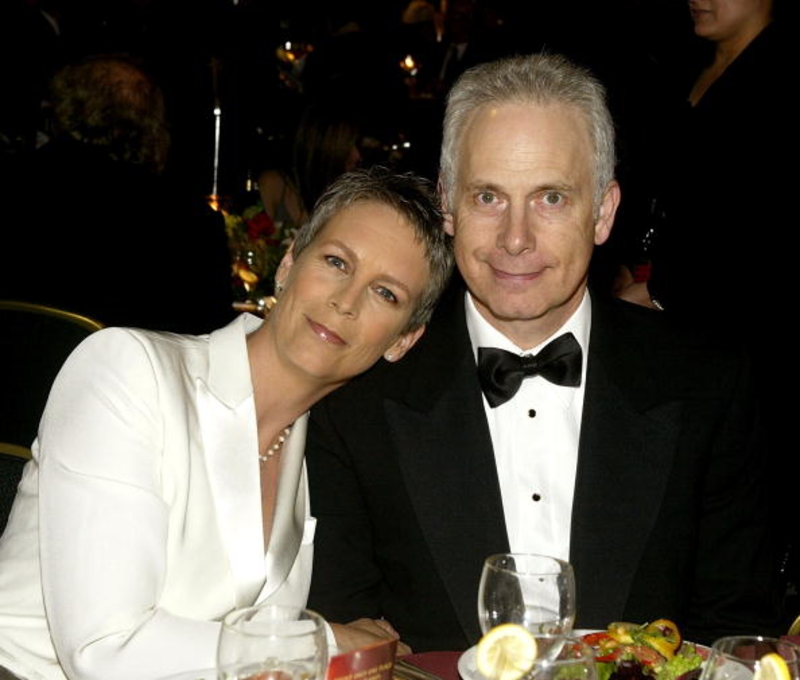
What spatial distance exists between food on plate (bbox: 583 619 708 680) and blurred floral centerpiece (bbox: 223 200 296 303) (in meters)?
3.19

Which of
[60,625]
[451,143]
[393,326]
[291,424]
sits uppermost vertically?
[451,143]

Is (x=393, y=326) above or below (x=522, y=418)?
above

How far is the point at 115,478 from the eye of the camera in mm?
2020

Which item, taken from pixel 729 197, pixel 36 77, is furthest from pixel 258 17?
pixel 729 197

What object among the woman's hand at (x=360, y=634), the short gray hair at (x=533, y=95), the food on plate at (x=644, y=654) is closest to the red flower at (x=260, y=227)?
the short gray hair at (x=533, y=95)

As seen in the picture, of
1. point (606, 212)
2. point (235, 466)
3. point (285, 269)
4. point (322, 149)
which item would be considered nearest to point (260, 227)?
point (322, 149)

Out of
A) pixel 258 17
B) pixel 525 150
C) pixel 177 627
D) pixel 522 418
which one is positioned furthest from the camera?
pixel 258 17

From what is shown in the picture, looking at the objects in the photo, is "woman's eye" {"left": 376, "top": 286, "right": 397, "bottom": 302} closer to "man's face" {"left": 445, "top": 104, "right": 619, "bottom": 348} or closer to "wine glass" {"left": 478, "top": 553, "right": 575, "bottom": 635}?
"man's face" {"left": 445, "top": 104, "right": 619, "bottom": 348}

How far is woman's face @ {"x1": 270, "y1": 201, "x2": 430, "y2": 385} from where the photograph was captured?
7.72ft

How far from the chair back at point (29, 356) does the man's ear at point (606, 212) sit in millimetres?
1349

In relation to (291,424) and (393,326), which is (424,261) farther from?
(291,424)

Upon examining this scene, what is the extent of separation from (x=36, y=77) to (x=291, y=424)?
688 cm

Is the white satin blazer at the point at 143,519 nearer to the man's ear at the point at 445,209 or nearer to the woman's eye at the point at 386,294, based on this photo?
the woman's eye at the point at 386,294

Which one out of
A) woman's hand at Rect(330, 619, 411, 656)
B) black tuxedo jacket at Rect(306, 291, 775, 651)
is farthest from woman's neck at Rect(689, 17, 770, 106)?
woman's hand at Rect(330, 619, 411, 656)
